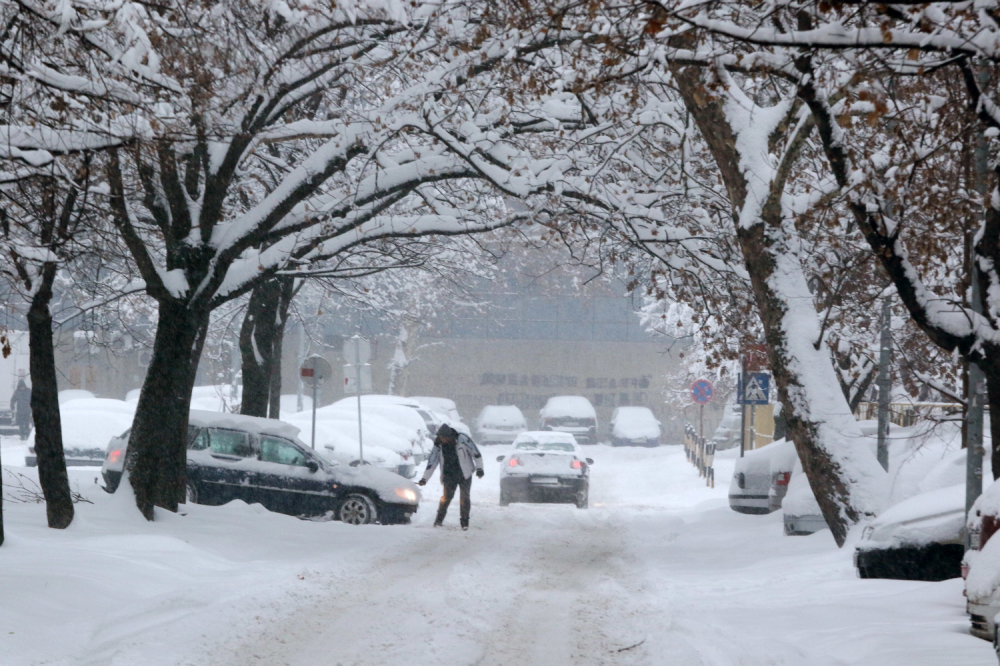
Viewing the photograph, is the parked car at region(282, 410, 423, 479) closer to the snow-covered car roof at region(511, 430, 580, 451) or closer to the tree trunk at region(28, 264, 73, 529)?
the snow-covered car roof at region(511, 430, 580, 451)

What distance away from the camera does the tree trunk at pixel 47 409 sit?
9969mm

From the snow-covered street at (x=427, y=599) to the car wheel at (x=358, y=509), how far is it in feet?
4.96

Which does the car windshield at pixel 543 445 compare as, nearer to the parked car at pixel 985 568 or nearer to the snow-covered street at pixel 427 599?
the snow-covered street at pixel 427 599

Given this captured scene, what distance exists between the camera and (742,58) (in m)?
6.76

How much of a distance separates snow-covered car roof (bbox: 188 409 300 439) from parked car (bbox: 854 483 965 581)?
29.9 feet

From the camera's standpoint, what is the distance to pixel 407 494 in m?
15.4

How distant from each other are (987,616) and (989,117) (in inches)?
121

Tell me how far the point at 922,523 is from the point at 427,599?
4.07 m

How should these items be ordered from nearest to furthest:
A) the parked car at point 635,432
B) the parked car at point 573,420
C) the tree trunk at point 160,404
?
the tree trunk at point 160,404, the parked car at point 573,420, the parked car at point 635,432

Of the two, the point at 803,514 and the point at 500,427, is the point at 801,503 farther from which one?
the point at 500,427

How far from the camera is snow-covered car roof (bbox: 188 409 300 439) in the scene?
50.2 ft

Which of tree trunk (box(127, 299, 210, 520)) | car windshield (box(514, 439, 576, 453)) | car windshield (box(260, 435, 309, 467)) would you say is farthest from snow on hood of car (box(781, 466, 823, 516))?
car windshield (box(514, 439, 576, 453))

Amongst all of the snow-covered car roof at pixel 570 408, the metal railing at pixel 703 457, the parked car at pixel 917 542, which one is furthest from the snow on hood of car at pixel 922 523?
the snow-covered car roof at pixel 570 408

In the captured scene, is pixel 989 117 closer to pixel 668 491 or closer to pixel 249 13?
pixel 249 13
